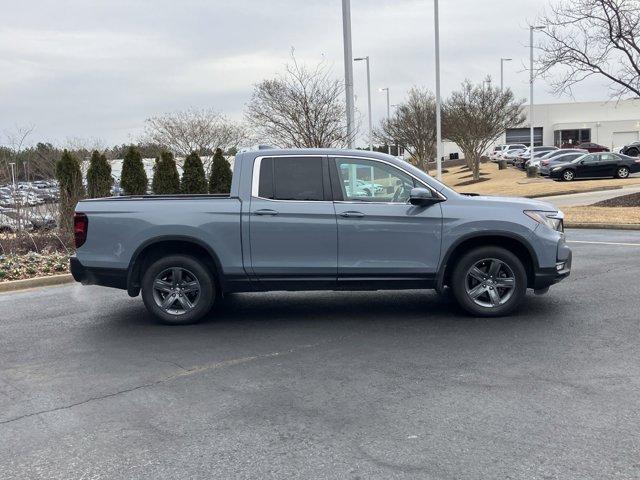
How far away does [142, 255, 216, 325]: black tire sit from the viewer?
7.03 metres

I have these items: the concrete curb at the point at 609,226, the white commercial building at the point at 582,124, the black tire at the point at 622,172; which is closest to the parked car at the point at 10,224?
the concrete curb at the point at 609,226

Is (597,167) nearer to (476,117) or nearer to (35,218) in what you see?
(476,117)

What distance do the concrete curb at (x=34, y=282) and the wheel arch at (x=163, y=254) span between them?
162 inches

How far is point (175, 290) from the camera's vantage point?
23.3ft

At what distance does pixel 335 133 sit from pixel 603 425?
1460 centimetres

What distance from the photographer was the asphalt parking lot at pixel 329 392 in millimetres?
3762

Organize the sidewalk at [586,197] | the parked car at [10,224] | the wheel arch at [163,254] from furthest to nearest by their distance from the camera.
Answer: the sidewalk at [586,197]
the parked car at [10,224]
the wheel arch at [163,254]

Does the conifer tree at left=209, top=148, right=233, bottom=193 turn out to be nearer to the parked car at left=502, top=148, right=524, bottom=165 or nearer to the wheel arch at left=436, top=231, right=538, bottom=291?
the wheel arch at left=436, top=231, right=538, bottom=291

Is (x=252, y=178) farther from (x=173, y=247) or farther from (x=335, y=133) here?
(x=335, y=133)

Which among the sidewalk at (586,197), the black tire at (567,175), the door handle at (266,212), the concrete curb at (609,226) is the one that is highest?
the door handle at (266,212)

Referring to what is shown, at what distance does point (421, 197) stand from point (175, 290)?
9.47ft

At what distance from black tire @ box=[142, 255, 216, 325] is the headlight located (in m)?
3.60

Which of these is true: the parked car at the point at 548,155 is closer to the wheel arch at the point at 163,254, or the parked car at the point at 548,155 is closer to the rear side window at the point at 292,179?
the rear side window at the point at 292,179

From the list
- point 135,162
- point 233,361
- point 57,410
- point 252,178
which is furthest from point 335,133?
point 57,410
